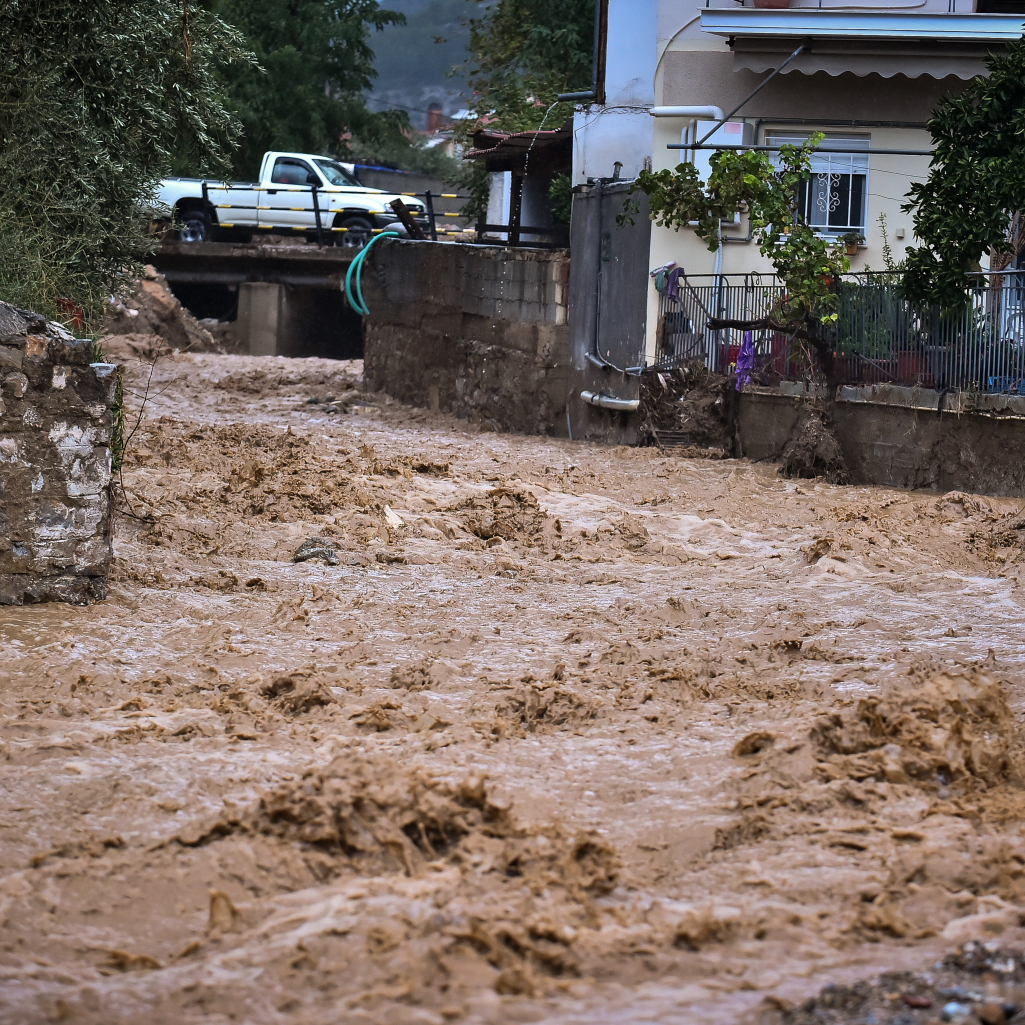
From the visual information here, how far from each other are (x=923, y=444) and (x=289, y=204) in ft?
59.8

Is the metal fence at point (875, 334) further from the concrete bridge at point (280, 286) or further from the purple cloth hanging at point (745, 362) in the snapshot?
the concrete bridge at point (280, 286)

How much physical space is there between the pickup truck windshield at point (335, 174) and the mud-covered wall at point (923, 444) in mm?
15956

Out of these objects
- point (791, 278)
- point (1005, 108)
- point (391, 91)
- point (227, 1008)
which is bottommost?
point (227, 1008)

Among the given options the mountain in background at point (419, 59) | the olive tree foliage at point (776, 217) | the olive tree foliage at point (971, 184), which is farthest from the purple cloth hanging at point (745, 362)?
the mountain in background at point (419, 59)

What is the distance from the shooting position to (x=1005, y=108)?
10875 mm

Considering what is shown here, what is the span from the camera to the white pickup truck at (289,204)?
2575 centimetres

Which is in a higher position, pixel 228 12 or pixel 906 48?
pixel 228 12

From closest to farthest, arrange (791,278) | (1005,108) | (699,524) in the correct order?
(699,524) < (1005,108) < (791,278)

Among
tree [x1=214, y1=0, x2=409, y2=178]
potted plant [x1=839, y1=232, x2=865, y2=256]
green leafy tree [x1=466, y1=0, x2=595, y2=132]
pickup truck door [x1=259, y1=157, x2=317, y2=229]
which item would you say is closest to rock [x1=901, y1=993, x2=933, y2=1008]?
potted plant [x1=839, y1=232, x2=865, y2=256]

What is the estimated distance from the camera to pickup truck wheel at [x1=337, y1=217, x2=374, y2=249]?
1011 inches

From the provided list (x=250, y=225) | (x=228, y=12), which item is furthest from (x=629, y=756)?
(x=228, y=12)

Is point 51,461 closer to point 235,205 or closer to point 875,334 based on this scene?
point 875,334

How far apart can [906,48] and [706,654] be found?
10021 mm

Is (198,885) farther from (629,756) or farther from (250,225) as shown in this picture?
(250,225)
